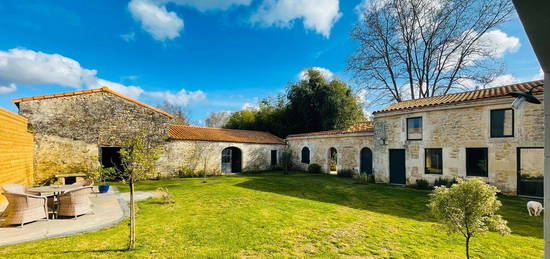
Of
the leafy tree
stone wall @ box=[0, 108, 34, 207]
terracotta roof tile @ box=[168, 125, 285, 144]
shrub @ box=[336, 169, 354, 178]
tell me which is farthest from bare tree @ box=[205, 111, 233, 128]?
stone wall @ box=[0, 108, 34, 207]

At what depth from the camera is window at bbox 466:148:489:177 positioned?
954 centimetres

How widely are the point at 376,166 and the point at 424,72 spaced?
11081 mm

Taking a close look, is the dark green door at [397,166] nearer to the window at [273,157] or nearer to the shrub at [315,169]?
the shrub at [315,169]

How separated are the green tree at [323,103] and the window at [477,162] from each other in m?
11.4

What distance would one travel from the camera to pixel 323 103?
68.4ft

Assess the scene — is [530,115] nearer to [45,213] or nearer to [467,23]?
[467,23]

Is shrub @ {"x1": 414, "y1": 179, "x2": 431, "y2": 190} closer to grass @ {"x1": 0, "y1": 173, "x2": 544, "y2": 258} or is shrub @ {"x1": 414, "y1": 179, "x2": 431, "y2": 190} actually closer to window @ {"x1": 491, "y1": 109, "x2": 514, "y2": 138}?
grass @ {"x1": 0, "y1": 173, "x2": 544, "y2": 258}

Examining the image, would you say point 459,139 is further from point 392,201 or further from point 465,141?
point 392,201

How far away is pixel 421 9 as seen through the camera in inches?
665

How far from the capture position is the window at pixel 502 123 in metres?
8.97

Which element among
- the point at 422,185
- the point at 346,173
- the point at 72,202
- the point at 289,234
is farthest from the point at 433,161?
the point at 72,202

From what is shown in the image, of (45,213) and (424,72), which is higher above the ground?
(424,72)

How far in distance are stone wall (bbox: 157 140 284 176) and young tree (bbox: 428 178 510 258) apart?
1449cm

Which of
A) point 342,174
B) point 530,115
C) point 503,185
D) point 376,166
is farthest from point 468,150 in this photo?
point 342,174
